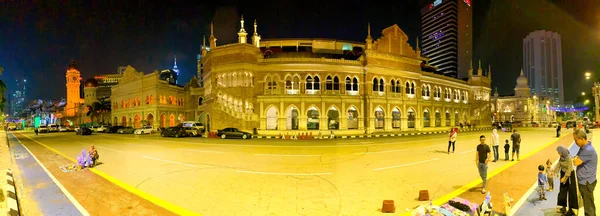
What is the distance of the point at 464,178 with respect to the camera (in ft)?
31.3

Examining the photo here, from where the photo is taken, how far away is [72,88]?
100625mm

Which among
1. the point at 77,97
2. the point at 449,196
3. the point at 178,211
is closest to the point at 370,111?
the point at 449,196

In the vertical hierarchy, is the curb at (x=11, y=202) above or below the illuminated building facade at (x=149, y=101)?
below

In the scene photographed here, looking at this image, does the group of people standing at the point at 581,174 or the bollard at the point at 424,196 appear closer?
the group of people standing at the point at 581,174

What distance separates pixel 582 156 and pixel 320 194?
5.69 meters

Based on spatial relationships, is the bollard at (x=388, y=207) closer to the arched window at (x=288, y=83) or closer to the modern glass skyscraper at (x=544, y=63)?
the arched window at (x=288, y=83)

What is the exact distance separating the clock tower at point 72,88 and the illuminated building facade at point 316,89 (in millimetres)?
86457

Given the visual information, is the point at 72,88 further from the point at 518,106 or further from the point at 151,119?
the point at 518,106

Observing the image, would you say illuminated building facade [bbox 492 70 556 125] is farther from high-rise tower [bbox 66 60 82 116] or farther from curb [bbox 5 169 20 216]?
high-rise tower [bbox 66 60 82 116]

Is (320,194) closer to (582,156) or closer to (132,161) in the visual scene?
(582,156)

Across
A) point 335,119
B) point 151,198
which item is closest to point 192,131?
point 335,119

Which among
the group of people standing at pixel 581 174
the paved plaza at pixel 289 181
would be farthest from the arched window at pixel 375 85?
the group of people standing at pixel 581 174

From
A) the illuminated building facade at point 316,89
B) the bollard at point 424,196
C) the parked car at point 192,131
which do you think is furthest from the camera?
the illuminated building facade at point 316,89

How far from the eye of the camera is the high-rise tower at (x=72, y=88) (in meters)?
96.8
